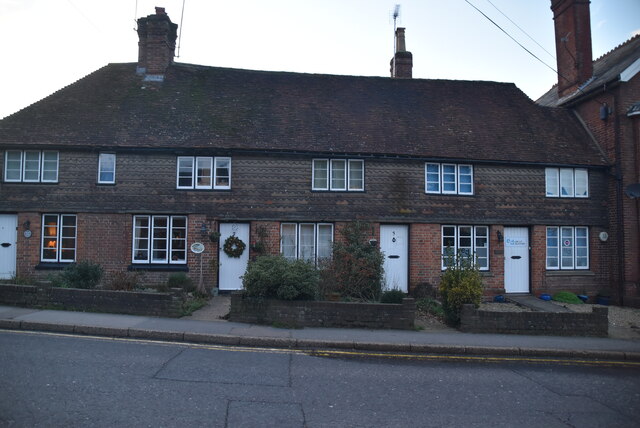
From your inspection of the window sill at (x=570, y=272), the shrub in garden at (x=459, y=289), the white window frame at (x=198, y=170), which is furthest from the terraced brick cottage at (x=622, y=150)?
the white window frame at (x=198, y=170)

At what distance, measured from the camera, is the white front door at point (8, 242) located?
1502 cm

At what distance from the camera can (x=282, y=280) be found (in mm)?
10352

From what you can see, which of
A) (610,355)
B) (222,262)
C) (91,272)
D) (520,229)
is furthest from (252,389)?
(520,229)

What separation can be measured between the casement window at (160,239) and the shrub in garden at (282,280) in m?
5.62

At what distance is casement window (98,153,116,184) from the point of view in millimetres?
15352

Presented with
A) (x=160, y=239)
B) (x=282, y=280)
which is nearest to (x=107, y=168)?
(x=160, y=239)

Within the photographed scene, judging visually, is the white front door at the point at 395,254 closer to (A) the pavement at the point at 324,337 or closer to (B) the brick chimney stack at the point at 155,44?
(A) the pavement at the point at 324,337

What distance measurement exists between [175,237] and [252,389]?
10.1 m

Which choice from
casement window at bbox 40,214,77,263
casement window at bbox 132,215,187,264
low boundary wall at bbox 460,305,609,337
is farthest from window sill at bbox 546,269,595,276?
casement window at bbox 40,214,77,263

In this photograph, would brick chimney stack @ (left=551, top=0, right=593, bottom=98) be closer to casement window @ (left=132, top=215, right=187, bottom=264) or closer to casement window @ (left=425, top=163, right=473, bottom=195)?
casement window @ (left=425, top=163, right=473, bottom=195)

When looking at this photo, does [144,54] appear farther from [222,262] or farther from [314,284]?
[314,284]

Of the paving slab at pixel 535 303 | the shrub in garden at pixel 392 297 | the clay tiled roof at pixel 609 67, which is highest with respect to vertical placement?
the clay tiled roof at pixel 609 67

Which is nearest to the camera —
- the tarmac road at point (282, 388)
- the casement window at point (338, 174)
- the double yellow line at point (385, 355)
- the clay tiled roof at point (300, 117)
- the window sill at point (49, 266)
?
the tarmac road at point (282, 388)

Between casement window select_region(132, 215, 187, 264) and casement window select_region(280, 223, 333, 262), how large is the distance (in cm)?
345
